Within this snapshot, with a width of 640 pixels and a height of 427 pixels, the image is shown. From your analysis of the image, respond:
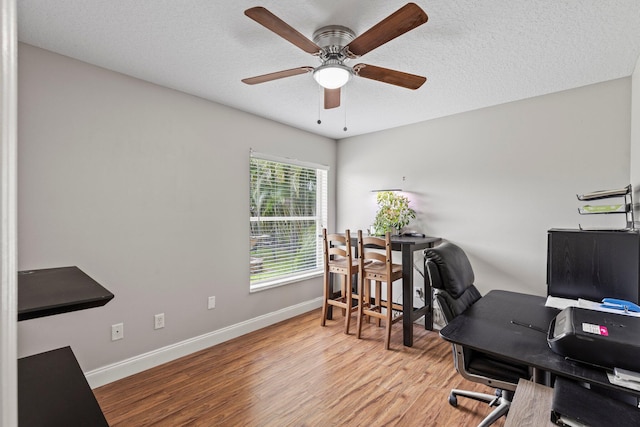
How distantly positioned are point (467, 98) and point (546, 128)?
741 millimetres

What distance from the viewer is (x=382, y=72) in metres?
1.87

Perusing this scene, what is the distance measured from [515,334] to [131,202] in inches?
105

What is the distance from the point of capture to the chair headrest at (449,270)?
1.75 m

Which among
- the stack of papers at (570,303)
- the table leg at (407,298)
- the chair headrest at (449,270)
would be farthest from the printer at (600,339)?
the table leg at (407,298)

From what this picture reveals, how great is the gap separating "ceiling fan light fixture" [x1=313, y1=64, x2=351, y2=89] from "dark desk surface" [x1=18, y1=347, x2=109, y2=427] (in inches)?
71.9

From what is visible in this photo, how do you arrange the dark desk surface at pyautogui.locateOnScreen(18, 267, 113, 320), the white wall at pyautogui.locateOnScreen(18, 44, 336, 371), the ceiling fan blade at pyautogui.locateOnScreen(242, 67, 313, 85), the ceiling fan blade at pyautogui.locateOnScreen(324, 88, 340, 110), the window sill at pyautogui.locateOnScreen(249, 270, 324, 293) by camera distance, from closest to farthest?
the dark desk surface at pyautogui.locateOnScreen(18, 267, 113, 320) < the ceiling fan blade at pyautogui.locateOnScreen(242, 67, 313, 85) < the white wall at pyautogui.locateOnScreen(18, 44, 336, 371) < the ceiling fan blade at pyautogui.locateOnScreen(324, 88, 340, 110) < the window sill at pyautogui.locateOnScreen(249, 270, 324, 293)

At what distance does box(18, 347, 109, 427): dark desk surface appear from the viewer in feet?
2.75

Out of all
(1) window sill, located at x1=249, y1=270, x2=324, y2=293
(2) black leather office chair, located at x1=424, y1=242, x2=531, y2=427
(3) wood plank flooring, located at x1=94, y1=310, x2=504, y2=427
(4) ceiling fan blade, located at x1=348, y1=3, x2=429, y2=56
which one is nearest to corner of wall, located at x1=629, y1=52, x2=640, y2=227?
(2) black leather office chair, located at x1=424, y1=242, x2=531, y2=427

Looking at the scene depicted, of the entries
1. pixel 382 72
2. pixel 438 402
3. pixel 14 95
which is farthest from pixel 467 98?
pixel 14 95

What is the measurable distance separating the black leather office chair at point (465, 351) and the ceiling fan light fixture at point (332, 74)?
1.19 metres

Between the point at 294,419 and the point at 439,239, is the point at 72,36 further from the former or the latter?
the point at 439,239

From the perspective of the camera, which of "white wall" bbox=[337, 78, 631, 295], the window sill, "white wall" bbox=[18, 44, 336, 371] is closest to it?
"white wall" bbox=[18, 44, 336, 371]

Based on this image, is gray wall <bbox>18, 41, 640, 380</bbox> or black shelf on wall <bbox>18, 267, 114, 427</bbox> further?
gray wall <bbox>18, 41, 640, 380</bbox>

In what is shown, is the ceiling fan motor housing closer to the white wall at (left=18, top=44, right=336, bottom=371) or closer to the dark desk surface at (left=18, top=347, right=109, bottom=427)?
the white wall at (left=18, top=44, right=336, bottom=371)
